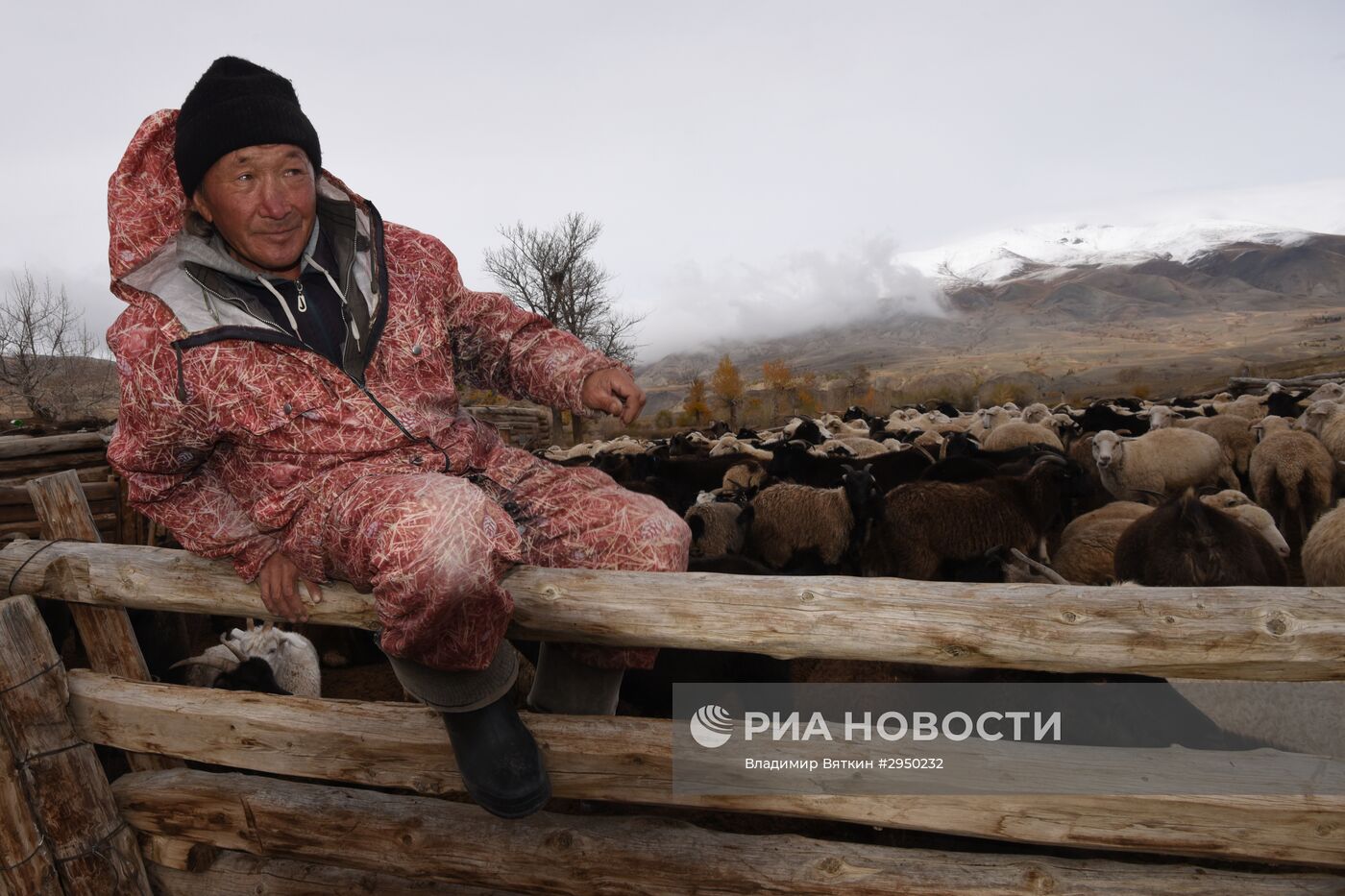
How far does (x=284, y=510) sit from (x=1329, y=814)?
10.1ft

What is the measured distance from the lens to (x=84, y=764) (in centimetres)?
307

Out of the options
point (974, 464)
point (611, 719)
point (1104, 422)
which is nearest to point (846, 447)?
point (974, 464)

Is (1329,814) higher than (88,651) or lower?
lower

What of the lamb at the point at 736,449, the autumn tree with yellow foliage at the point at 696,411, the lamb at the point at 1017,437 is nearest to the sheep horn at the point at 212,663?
the lamb at the point at 736,449

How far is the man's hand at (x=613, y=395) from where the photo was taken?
2.51 m

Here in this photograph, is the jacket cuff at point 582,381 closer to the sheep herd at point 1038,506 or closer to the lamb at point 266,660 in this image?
the sheep herd at point 1038,506

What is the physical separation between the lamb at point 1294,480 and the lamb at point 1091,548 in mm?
3131

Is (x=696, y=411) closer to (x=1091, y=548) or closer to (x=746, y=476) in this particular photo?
(x=746, y=476)

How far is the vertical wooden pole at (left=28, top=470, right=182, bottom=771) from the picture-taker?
3229 millimetres

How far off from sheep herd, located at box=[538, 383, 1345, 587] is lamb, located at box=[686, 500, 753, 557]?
16 millimetres

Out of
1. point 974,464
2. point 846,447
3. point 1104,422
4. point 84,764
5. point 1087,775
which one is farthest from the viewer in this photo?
point 1104,422

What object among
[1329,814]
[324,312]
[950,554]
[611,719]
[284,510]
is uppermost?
[324,312]

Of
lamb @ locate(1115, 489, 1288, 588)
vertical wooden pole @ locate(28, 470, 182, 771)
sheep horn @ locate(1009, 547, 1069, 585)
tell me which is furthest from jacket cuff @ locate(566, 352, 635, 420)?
lamb @ locate(1115, 489, 1288, 588)

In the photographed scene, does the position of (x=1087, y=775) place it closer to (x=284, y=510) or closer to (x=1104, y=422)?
(x=284, y=510)
